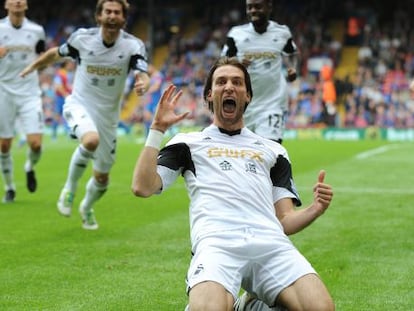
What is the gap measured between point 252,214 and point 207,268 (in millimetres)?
527

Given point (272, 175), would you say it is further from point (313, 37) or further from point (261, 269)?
point (313, 37)

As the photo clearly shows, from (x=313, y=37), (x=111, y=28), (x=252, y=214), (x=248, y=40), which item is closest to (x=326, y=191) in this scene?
(x=252, y=214)

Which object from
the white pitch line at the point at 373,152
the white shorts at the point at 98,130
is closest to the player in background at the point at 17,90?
the white shorts at the point at 98,130

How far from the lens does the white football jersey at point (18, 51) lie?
13.7 m

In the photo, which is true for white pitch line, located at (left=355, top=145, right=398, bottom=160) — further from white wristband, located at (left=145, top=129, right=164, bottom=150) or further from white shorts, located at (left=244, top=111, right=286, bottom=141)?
white wristband, located at (left=145, top=129, right=164, bottom=150)

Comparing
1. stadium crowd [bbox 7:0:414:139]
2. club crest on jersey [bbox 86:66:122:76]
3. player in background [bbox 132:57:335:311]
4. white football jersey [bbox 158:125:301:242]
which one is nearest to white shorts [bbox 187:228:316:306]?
player in background [bbox 132:57:335:311]

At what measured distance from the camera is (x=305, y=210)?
574cm

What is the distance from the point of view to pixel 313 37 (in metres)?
44.6

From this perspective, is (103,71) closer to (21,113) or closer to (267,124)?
(267,124)

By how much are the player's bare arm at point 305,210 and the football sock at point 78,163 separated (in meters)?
4.81

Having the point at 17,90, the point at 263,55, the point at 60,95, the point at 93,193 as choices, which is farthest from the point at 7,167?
the point at 60,95

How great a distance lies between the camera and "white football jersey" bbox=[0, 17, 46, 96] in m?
13.7

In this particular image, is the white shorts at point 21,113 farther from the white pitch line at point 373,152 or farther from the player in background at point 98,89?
the white pitch line at point 373,152

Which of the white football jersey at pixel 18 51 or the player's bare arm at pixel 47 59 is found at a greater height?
the player's bare arm at pixel 47 59
